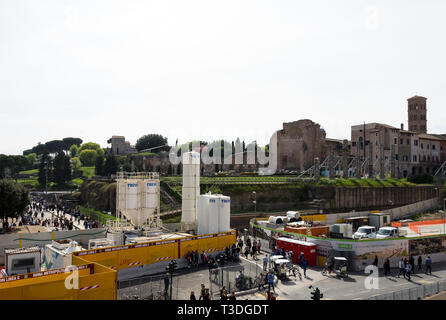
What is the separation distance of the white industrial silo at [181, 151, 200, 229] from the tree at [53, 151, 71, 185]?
3218 inches

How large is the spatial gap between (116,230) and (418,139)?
3286 inches

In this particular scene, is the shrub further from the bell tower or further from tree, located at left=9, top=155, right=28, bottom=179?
tree, located at left=9, top=155, right=28, bottom=179

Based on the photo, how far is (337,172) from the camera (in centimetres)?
7831

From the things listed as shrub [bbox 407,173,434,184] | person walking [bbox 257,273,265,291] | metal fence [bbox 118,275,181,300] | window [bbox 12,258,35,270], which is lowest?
person walking [bbox 257,273,265,291]

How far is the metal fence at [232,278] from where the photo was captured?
18.1 meters

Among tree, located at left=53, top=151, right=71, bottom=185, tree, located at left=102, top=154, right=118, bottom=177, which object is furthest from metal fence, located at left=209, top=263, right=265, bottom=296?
tree, located at left=53, top=151, right=71, bottom=185

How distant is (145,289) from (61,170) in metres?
95.4

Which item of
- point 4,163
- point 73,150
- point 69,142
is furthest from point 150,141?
point 69,142

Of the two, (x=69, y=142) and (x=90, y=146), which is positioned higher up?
(x=69, y=142)

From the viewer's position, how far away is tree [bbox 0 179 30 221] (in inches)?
1401

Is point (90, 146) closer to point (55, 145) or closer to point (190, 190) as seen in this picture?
point (55, 145)

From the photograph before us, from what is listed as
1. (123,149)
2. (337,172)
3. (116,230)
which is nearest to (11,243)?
(116,230)

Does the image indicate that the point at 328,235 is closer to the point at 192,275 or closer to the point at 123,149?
the point at 192,275

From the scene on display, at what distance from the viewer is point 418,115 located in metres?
102
